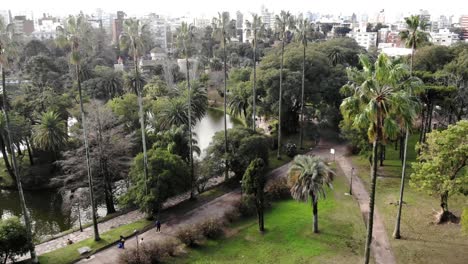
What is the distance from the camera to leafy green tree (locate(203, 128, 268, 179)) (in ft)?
124

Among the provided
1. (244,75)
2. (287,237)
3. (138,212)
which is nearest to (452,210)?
(287,237)

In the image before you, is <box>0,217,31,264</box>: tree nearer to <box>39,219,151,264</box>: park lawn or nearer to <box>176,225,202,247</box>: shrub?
<box>39,219,151,264</box>: park lawn

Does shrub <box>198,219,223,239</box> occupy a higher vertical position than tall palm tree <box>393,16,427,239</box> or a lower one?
lower

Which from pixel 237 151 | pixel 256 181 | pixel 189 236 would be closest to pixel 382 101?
pixel 256 181

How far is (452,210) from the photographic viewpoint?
31.4 meters

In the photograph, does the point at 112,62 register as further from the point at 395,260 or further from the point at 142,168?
the point at 395,260

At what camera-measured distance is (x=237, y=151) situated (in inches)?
1491

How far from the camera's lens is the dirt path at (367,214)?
26.2 meters

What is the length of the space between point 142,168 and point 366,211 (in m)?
18.0

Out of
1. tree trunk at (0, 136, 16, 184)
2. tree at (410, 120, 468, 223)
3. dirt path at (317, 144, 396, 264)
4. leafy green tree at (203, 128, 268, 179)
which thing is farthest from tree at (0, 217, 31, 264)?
tree at (410, 120, 468, 223)

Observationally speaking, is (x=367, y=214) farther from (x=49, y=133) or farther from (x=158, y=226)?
(x=49, y=133)

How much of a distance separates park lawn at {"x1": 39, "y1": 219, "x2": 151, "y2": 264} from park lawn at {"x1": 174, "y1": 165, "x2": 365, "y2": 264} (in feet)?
18.1

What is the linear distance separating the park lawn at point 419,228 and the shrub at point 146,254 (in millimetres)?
14878

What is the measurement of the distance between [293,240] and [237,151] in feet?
38.3
